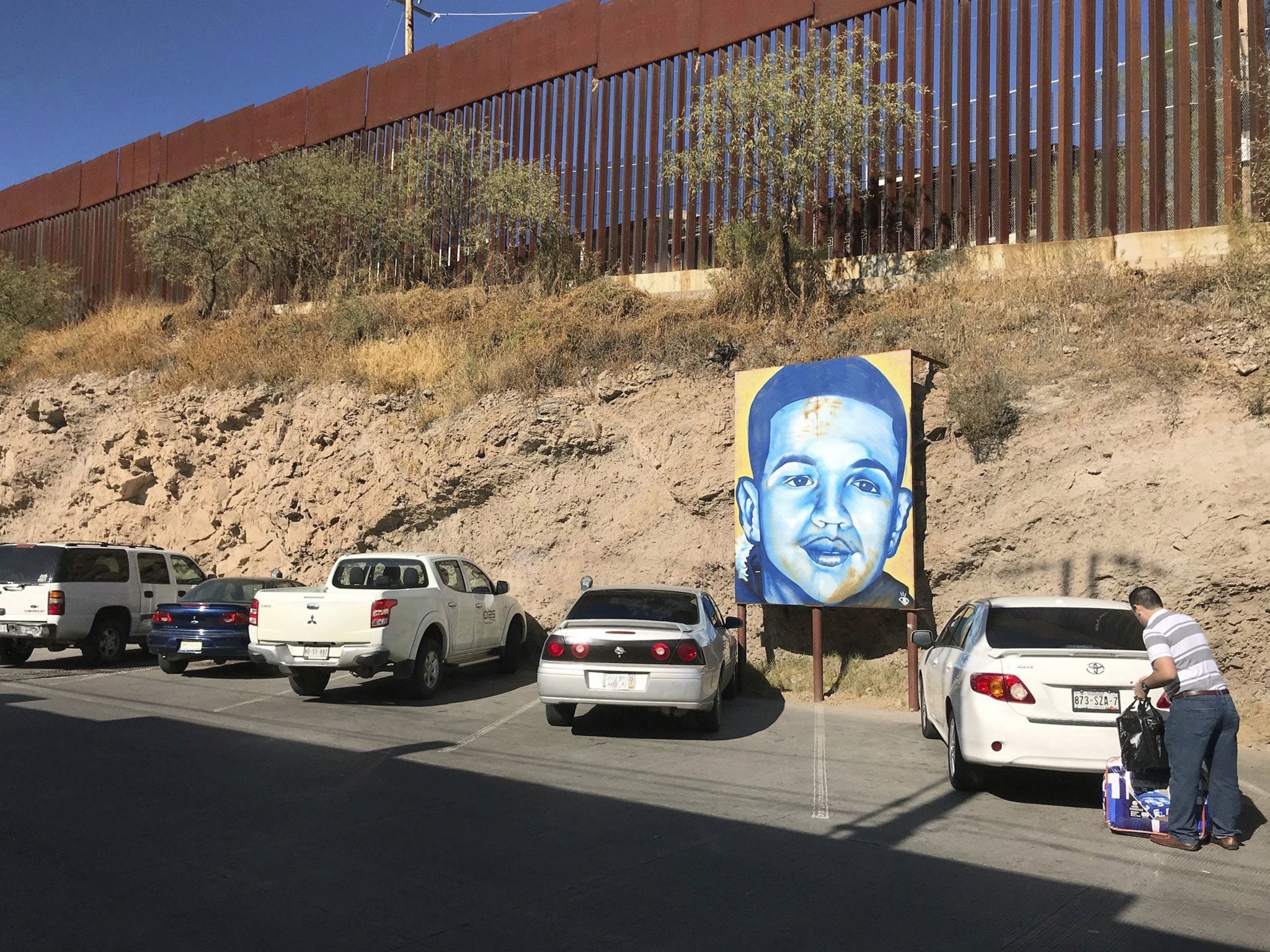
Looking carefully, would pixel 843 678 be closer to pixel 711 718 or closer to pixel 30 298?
pixel 711 718

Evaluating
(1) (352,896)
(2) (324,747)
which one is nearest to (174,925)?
(1) (352,896)

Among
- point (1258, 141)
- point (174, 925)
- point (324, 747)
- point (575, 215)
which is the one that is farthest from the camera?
point (575, 215)

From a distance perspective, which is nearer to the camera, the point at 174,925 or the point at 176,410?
the point at 174,925

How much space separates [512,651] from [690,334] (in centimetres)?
649

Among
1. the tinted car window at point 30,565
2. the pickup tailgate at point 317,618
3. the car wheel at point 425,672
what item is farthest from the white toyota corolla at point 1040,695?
the tinted car window at point 30,565

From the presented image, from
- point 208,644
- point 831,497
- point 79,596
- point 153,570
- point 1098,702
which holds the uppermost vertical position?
point 831,497

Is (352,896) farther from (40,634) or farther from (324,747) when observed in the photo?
(40,634)

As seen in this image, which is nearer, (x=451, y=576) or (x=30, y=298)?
(x=451, y=576)

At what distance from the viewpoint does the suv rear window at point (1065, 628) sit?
830cm

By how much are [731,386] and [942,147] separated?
6196 mm

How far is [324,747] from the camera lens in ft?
32.5

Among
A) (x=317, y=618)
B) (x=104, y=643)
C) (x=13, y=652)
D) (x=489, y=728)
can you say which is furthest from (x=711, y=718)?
(x=13, y=652)

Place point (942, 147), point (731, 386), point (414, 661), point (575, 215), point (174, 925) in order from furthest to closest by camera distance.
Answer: point (575, 215), point (942, 147), point (731, 386), point (414, 661), point (174, 925)

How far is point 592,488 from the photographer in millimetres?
17688
